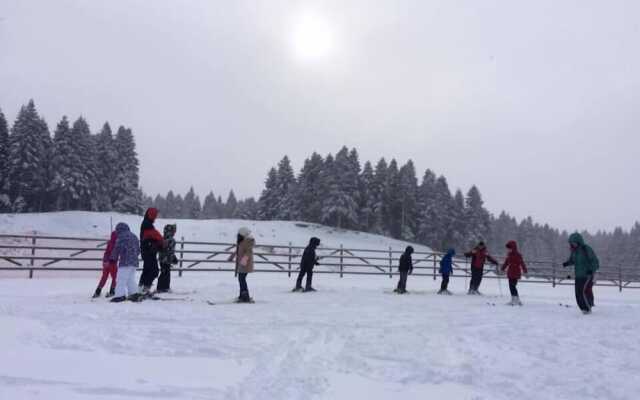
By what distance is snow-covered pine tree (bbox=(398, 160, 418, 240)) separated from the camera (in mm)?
65625

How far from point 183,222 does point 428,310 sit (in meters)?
37.1

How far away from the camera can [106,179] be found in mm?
56406

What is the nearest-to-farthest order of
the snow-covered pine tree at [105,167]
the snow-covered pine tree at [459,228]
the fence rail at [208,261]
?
the fence rail at [208,261] < the snow-covered pine tree at [105,167] < the snow-covered pine tree at [459,228]

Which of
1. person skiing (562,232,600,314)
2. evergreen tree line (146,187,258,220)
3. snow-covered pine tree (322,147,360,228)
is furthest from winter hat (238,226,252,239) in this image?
evergreen tree line (146,187,258,220)

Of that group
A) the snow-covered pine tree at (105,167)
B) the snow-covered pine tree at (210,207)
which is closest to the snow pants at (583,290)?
the snow-covered pine tree at (105,167)

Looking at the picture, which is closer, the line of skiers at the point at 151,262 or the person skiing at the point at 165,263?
the line of skiers at the point at 151,262

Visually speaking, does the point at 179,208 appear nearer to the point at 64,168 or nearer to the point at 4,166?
the point at 64,168

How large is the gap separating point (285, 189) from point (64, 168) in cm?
3009

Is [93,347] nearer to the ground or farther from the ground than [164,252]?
nearer to the ground

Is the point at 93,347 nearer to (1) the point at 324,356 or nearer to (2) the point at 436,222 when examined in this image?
(1) the point at 324,356

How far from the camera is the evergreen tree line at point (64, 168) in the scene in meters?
49.1

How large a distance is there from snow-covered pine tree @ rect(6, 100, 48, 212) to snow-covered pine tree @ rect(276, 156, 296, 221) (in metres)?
31.2

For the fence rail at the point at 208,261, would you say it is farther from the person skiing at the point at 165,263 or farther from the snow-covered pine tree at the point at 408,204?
the snow-covered pine tree at the point at 408,204

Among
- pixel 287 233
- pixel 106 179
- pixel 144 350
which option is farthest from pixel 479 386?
pixel 106 179
